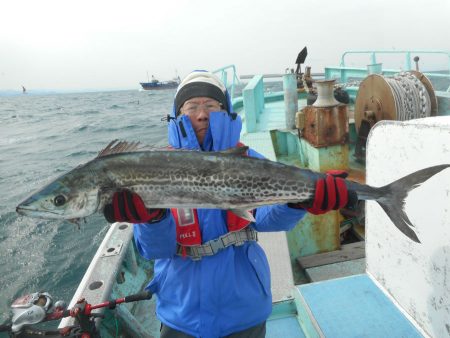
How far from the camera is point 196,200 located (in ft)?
6.97

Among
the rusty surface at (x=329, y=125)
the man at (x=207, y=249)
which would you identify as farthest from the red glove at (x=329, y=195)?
the rusty surface at (x=329, y=125)

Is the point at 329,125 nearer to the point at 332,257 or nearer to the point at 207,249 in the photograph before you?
the point at 332,257

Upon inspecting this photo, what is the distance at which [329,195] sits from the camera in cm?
210

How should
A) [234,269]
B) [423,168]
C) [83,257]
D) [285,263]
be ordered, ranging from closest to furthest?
1. [423,168]
2. [234,269]
3. [285,263]
4. [83,257]

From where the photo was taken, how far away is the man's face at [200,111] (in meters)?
2.44

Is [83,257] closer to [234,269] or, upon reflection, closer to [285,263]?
[285,263]

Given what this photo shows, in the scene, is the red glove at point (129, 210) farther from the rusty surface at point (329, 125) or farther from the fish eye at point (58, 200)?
the rusty surface at point (329, 125)

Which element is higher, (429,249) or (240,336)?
(429,249)

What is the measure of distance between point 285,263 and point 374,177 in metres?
1.49

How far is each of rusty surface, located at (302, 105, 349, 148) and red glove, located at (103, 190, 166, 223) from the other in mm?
3856

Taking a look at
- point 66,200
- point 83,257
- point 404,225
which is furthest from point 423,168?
point 83,257

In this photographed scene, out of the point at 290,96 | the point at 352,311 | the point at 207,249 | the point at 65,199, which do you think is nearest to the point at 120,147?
the point at 65,199

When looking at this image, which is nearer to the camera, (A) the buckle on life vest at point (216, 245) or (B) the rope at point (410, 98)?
(A) the buckle on life vest at point (216, 245)

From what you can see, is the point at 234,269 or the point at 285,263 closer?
the point at 234,269
